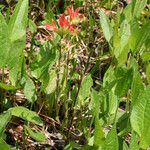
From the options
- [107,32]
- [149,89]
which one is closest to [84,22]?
[107,32]

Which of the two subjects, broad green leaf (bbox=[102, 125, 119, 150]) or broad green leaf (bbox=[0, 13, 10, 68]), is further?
broad green leaf (bbox=[0, 13, 10, 68])

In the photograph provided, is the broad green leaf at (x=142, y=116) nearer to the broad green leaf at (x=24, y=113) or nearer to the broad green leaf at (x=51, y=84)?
the broad green leaf at (x=24, y=113)

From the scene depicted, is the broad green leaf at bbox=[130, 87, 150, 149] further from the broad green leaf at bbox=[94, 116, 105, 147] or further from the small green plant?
the broad green leaf at bbox=[94, 116, 105, 147]

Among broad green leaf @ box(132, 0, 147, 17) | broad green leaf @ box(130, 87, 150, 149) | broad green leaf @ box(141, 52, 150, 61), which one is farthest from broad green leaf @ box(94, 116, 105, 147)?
broad green leaf @ box(132, 0, 147, 17)

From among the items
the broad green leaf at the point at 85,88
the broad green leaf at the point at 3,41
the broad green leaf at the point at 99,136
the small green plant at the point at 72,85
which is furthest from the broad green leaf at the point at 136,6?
the broad green leaf at the point at 99,136

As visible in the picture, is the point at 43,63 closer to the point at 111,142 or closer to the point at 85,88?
the point at 85,88

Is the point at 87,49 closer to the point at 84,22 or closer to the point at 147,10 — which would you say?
the point at 84,22
